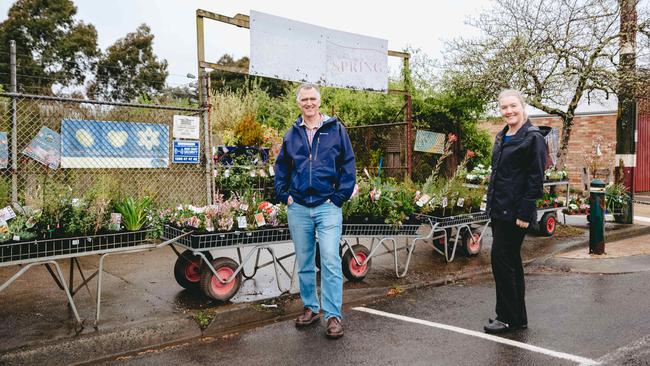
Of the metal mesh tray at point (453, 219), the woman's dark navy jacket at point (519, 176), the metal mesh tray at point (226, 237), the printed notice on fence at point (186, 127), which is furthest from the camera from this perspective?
the printed notice on fence at point (186, 127)

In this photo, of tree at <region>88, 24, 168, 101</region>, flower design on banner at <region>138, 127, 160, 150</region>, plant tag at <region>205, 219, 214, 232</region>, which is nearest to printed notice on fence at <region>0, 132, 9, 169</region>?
flower design on banner at <region>138, 127, 160, 150</region>

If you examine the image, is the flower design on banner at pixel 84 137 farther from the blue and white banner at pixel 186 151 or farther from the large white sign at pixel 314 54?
the large white sign at pixel 314 54

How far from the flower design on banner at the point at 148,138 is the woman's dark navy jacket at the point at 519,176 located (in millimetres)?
4544

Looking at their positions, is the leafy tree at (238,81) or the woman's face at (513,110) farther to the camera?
the leafy tree at (238,81)

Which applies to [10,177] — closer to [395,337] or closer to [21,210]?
[21,210]

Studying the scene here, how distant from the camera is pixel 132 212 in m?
4.70

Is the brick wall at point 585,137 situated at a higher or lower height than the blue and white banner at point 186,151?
higher

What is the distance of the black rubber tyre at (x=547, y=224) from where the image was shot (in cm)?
947

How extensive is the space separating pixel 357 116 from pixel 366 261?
7249mm

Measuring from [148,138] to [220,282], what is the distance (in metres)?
2.89

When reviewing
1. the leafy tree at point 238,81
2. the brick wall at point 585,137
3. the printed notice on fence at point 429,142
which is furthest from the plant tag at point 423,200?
the leafy tree at point 238,81

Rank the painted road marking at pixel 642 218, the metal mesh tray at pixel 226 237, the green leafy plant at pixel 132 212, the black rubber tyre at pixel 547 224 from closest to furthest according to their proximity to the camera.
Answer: the green leafy plant at pixel 132 212
the metal mesh tray at pixel 226 237
the black rubber tyre at pixel 547 224
the painted road marking at pixel 642 218

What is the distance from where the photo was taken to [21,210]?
4289 mm

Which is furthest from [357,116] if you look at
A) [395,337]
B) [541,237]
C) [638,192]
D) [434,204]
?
[638,192]
